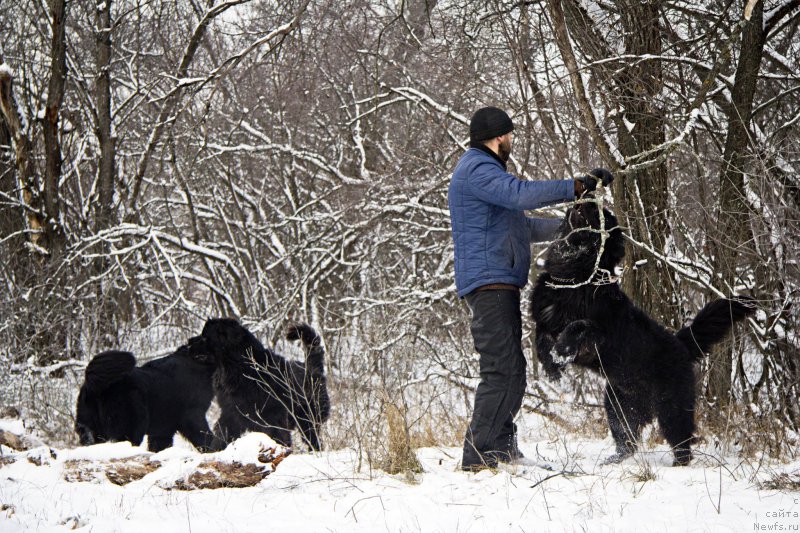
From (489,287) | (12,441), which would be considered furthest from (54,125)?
(489,287)

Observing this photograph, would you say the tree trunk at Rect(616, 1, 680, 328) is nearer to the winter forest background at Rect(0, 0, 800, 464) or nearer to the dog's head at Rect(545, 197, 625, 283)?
the winter forest background at Rect(0, 0, 800, 464)

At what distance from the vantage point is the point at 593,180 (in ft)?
13.0

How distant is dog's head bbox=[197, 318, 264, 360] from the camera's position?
6285mm

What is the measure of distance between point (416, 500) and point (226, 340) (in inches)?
120

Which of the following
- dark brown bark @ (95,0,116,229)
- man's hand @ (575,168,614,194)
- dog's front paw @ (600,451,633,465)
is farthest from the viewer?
dark brown bark @ (95,0,116,229)

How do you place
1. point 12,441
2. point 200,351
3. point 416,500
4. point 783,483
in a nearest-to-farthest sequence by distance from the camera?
1. point 783,483
2. point 416,500
3. point 12,441
4. point 200,351

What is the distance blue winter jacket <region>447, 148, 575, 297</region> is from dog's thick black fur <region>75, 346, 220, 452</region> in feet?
10.3

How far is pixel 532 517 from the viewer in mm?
3434

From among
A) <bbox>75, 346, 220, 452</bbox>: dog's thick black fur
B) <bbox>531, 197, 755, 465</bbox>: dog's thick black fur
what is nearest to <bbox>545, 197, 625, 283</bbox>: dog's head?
<bbox>531, 197, 755, 465</bbox>: dog's thick black fur

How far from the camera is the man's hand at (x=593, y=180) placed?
12.8 ft

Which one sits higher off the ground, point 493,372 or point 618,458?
point 493,372

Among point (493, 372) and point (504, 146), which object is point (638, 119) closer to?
point (504, 146)

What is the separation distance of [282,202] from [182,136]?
3.76 metres

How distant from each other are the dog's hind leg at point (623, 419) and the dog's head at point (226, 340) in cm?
307
